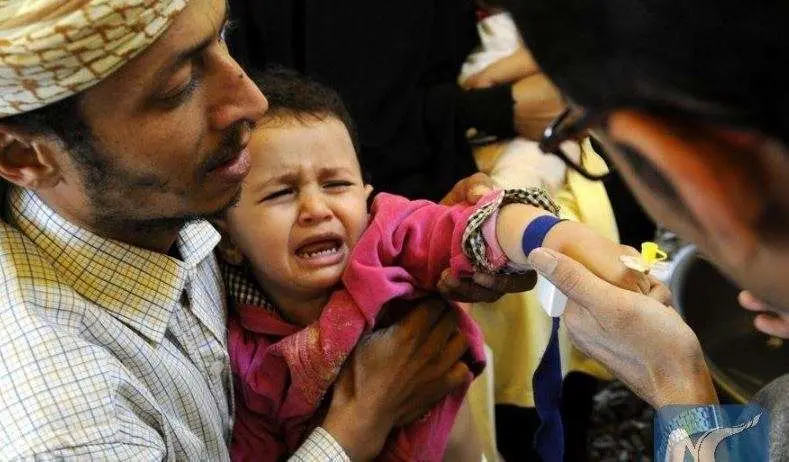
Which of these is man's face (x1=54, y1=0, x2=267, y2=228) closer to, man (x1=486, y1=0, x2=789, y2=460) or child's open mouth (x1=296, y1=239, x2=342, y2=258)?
child's open mouth (x1=296, y1=239, x2=342, y2=258)

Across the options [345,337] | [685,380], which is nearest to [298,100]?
[345,337]

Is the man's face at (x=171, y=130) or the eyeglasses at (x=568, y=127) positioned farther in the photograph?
the man's face at (x=171, y=130)

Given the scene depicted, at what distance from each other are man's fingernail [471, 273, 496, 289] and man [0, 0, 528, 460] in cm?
2

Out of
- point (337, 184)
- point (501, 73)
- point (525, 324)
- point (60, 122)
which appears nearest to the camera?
point (60, 122)

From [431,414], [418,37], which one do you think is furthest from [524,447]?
[418,37]

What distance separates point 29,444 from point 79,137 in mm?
338

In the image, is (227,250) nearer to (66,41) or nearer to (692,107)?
(66,41)

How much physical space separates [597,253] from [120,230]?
1.99 ft

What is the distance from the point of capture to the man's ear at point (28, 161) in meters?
0.89

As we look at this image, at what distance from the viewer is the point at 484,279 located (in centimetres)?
110

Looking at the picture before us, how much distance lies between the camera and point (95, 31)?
767mm

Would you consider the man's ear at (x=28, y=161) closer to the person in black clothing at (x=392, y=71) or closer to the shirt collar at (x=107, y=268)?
the shirt collar at (x=107, y=268)

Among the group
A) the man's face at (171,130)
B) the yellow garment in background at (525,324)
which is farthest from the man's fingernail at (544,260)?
the yellow garment in background at (525,324)

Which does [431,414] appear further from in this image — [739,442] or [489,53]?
[489,53]
